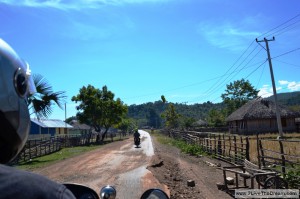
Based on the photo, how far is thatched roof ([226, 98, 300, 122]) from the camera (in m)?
51.2

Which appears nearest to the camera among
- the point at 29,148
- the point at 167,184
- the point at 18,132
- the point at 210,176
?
the point at 18,132

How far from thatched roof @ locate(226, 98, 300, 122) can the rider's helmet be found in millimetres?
52105

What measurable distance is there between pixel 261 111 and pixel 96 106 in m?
23.0

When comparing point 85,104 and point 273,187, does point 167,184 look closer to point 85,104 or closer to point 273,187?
point 273,187

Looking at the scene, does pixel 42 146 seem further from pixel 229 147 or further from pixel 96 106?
pixel 96 106

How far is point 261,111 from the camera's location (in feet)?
172

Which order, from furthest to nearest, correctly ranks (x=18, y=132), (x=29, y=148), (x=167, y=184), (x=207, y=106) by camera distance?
(x=207, y=106) → (x=29, y=148) → (x=167, y=184) → (x=18, y=132)

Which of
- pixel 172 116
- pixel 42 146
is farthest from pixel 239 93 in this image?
pixel 42 146

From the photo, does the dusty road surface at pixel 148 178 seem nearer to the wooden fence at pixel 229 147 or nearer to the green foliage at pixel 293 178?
the wooden fence at pixel 229 147

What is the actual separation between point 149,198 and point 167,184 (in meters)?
10.4

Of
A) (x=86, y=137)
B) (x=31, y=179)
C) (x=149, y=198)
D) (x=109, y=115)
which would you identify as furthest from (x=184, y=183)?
(x=109, y=115)

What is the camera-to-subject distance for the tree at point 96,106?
50469 mm

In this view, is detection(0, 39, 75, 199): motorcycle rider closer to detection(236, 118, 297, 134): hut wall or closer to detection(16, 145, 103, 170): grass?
detection(16, 145, 103, 170): grass

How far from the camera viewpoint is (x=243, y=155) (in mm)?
16031
